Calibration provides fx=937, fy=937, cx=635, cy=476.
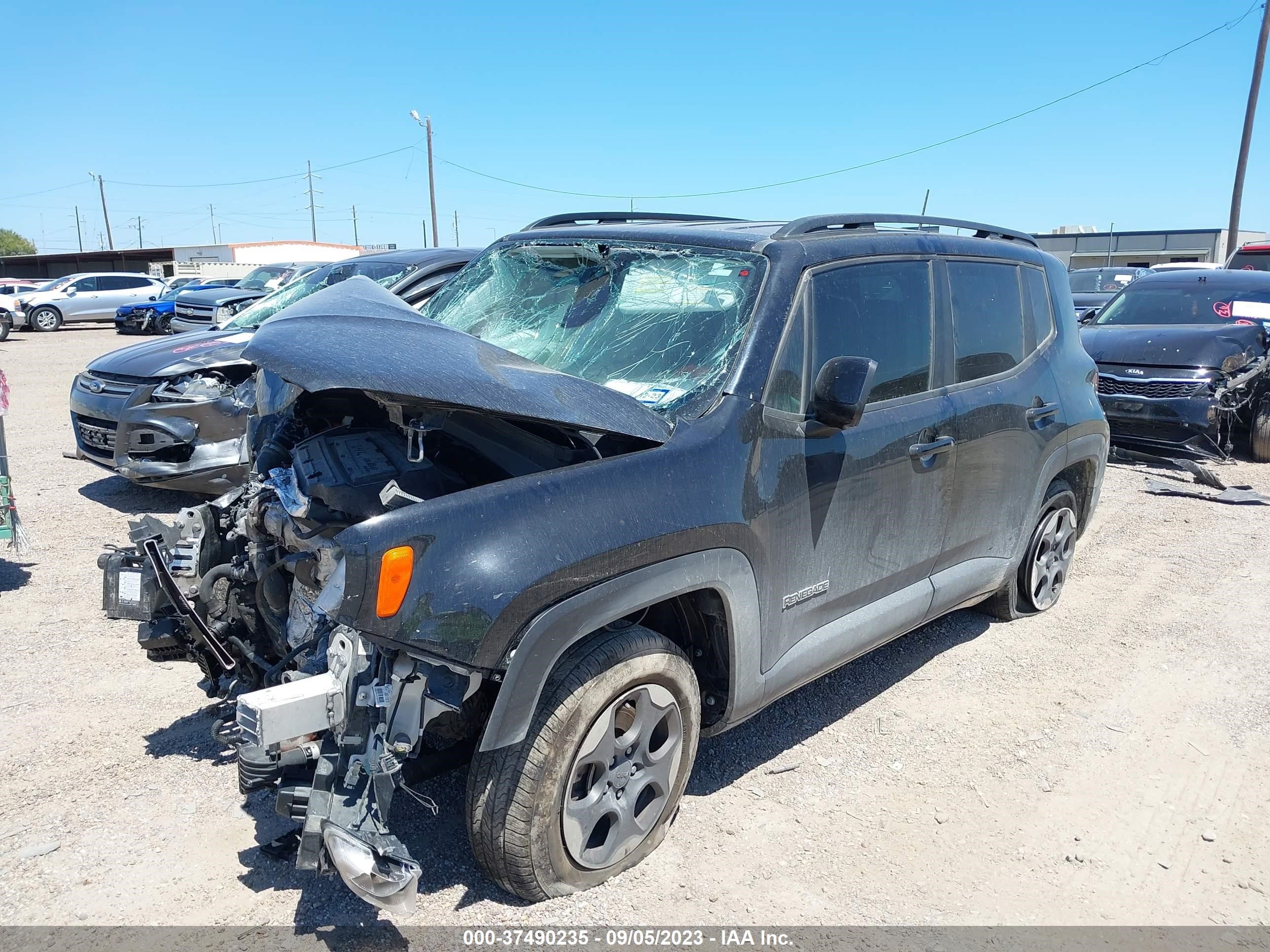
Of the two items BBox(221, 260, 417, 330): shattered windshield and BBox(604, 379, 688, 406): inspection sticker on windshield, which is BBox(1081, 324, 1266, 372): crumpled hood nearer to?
BBox(221, 260, 417, 330): shattered windshield

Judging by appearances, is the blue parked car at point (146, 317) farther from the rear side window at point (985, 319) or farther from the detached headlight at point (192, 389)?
the rear side window at point (985, 319)

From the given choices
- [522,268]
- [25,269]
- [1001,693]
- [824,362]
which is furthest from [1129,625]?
[25,269]

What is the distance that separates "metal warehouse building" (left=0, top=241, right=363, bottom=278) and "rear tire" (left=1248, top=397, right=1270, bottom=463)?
1920 inches

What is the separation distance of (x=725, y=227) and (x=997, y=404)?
58.3 inches

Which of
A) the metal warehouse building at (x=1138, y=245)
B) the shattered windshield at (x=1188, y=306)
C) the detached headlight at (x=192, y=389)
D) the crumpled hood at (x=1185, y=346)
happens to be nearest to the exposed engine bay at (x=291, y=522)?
the detached headlight at (x=192, y=389)

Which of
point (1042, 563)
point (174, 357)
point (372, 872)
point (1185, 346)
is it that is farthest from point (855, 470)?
point (1185, 346)

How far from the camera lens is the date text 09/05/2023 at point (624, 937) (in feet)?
8.71

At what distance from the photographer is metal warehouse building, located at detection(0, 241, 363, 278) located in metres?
53.0

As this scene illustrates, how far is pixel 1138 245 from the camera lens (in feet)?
146

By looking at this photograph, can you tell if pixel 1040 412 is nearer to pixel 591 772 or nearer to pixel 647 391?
pixel 647 391

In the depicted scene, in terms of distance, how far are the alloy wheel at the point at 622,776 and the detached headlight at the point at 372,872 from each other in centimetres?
52

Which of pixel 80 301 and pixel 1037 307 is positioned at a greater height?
pixel 1037 307

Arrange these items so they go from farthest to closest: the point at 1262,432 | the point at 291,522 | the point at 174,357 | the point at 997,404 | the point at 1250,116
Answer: the point at 1250,116 → the point at 1262,432 → the point at 174,357 → the point at 997,404 → the point at 291,522

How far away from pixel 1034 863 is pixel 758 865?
3.13ft
